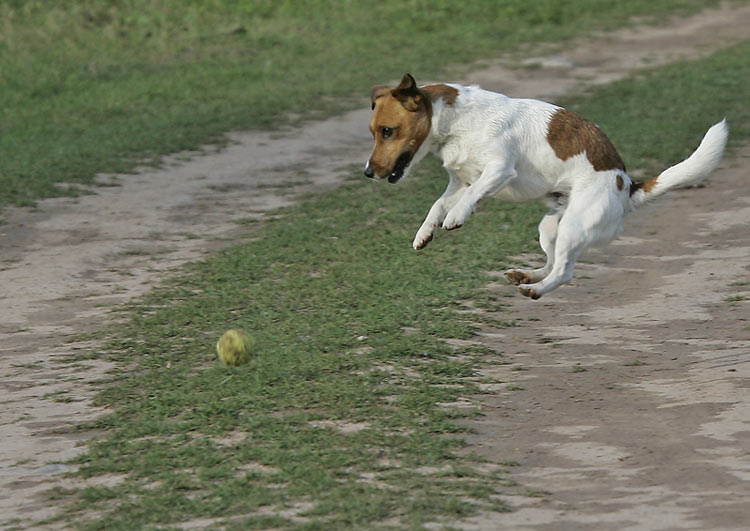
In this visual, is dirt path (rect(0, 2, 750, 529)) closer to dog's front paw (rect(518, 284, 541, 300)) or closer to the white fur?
dog's front paw (rect(518, 284, 541, 300))

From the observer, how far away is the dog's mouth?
20.3 ft

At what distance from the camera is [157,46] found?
16297 mm

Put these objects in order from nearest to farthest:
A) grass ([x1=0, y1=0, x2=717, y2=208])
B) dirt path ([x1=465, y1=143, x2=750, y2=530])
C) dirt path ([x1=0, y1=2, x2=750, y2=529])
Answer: dirt path ([x1=465, y1=143, x2=750, y2=530]) < dirt path ([x1=0, y1=2, x2=750, y2=529]) < grass ([x1=0, y1=0, x2=717, y2=208])

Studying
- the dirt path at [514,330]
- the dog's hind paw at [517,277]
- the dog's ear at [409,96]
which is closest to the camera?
the dirt path at [514,330]

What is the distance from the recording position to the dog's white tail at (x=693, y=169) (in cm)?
622

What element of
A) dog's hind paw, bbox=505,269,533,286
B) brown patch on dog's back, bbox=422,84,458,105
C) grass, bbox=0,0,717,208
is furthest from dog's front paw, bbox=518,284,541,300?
grass, bbox=0,0,717,208

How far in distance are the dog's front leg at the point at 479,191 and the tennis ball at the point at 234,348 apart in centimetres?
122

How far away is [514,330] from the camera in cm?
709

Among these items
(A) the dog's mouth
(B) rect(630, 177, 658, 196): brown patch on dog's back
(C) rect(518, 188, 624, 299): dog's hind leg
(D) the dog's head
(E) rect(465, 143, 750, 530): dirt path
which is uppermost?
(D) the dog's head

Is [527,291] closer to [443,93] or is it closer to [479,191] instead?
[479,191]

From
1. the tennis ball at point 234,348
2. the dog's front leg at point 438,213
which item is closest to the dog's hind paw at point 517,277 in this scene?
the dog's front leg at point 438,213

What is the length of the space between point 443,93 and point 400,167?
0.46 meters

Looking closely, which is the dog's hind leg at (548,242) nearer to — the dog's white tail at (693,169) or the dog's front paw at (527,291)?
the dog's front paw at (527,291)

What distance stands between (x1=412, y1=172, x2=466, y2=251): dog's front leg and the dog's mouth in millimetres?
251
